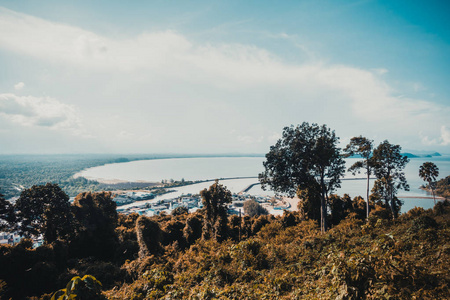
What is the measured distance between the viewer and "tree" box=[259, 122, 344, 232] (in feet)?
45.8

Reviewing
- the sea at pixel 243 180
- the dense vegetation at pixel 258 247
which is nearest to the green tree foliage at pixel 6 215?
the dense vegetation at pixel 258 247

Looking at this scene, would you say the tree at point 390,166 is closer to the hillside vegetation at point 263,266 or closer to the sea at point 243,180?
the hillside vegetation at point 263,266

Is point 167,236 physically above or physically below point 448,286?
below

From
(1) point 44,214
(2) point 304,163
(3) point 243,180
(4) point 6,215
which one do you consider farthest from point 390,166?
(3) point 243,180

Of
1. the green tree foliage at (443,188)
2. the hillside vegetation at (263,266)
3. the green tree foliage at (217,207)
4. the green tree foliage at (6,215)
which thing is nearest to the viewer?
the hillside vegetation at (263,266)

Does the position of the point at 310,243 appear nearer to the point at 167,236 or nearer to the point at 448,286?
the point at 448,286

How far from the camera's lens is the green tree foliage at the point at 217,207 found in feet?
53.6

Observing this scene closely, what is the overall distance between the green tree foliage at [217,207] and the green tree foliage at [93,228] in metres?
7.78

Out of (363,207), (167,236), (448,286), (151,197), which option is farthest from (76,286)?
(151,197)

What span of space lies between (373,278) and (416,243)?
4592mm

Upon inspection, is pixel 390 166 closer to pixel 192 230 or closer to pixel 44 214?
pixel 192 230

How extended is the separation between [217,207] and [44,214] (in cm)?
1244

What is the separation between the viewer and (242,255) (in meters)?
7.38

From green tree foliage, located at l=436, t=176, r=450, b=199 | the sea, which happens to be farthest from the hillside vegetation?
green tree foliage, located at l=436, t=176, r=450, b=199
